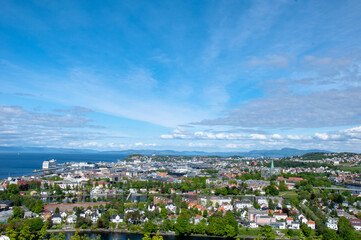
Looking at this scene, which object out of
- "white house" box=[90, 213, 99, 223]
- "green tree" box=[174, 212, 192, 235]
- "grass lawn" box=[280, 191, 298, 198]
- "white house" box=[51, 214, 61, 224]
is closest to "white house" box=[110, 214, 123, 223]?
"white house" box=[90, 213, 99, 223]

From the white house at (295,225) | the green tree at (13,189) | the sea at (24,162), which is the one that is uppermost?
the green tree at (13,189)

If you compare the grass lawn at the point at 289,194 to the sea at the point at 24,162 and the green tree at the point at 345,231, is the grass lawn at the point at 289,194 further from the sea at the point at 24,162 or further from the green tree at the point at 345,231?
the sea at the point at 24,162

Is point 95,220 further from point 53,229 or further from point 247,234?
point 247,234

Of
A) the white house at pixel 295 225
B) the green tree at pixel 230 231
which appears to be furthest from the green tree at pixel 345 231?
the green tree at pixel 230 231

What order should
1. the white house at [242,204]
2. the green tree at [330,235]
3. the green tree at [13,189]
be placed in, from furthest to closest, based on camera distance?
the green tree at [13,189] < the white house at [242,204] < the green tree at [330,235]

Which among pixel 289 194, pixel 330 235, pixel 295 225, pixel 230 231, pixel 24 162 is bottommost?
pixel 24 162

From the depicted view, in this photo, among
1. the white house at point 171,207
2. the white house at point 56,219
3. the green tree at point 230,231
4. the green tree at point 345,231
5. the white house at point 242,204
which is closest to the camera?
the green tree at point 345,231

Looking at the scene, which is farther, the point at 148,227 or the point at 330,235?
the point at 148,227

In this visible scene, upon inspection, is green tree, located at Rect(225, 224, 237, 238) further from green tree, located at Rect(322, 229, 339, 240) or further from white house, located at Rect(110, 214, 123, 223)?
white house, located at Rect(110, 214, 123, 223)

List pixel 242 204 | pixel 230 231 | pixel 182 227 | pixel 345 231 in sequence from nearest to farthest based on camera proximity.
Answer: pixel 345 231, pixel 230 231, pixel 182 227, pixel 242 204

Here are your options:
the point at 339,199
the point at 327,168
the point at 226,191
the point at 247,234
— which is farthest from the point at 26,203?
the point at 327,168

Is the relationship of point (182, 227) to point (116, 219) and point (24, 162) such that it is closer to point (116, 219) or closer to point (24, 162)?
point (116, 219)

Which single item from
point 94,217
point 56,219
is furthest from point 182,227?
point 56,219
